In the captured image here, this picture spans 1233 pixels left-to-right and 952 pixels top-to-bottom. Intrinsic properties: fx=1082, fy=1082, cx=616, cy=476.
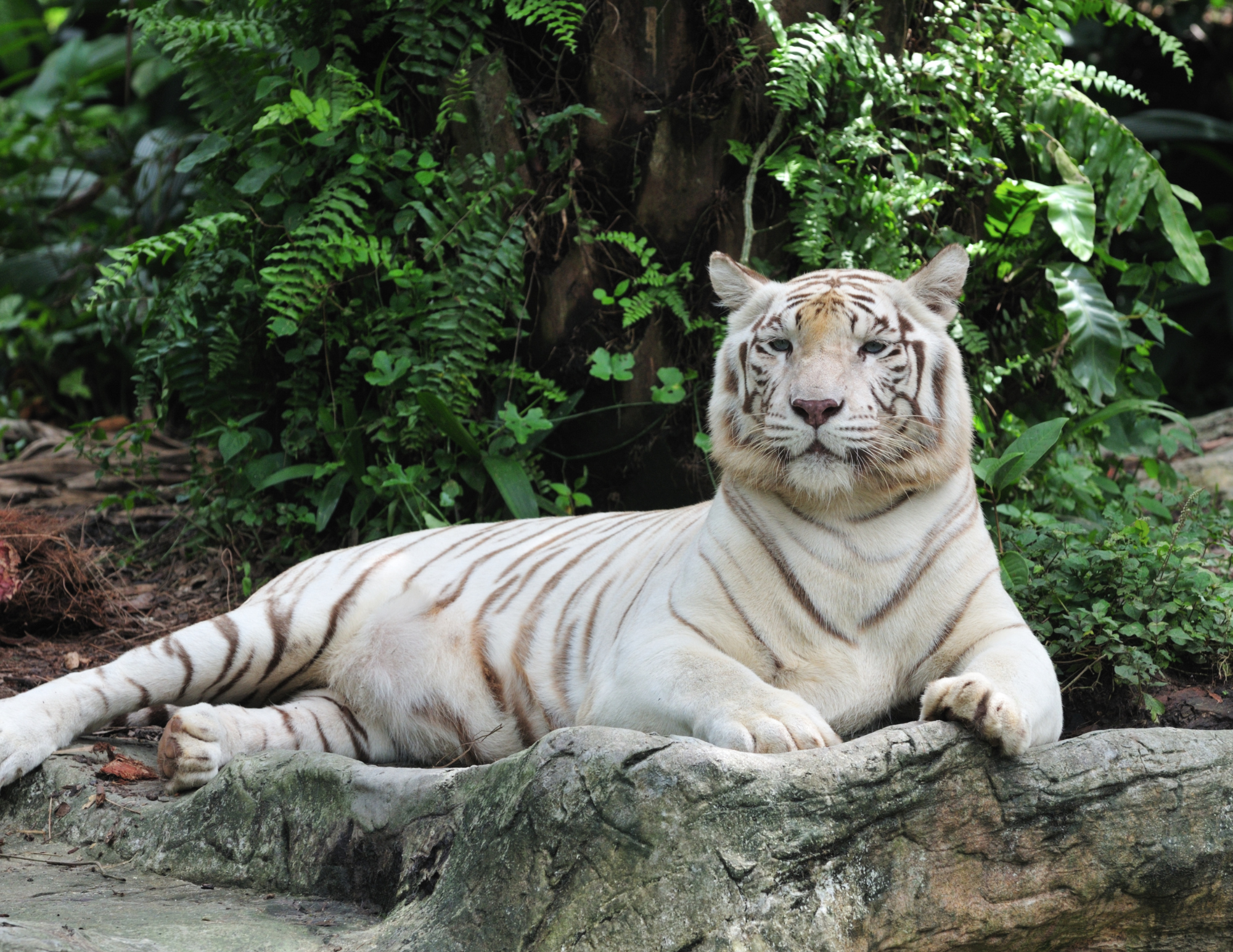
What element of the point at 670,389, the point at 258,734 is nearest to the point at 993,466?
the point at 670,389

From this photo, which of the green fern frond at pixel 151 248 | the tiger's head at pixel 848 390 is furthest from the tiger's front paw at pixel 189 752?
the green fern frond at pixel 151 248

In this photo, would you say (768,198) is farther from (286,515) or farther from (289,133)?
(286,515)

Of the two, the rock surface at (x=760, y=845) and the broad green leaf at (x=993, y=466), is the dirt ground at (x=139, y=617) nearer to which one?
the broad green leaf at (x=993, y=466)

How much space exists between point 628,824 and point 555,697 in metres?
1.26

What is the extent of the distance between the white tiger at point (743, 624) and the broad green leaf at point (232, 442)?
1352 mm

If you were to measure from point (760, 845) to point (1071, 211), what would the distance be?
139 inches

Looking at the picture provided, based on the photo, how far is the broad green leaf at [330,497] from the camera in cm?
459

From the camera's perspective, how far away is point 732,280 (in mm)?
3045

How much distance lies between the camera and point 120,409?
7934 millimetres

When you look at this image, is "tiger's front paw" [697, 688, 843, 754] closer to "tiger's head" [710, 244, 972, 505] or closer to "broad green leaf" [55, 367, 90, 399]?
"tiger's head" [710, 244, 972, 505]

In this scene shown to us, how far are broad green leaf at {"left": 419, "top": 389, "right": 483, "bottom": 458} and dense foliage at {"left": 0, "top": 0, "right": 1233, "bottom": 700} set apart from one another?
0.01 meters

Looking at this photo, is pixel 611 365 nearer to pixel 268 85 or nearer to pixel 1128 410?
pixel 268 85

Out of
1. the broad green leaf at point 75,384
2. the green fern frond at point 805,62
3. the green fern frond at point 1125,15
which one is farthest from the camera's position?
the broad green leaf at point 75,384

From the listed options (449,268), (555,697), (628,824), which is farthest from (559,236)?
(628,824)
